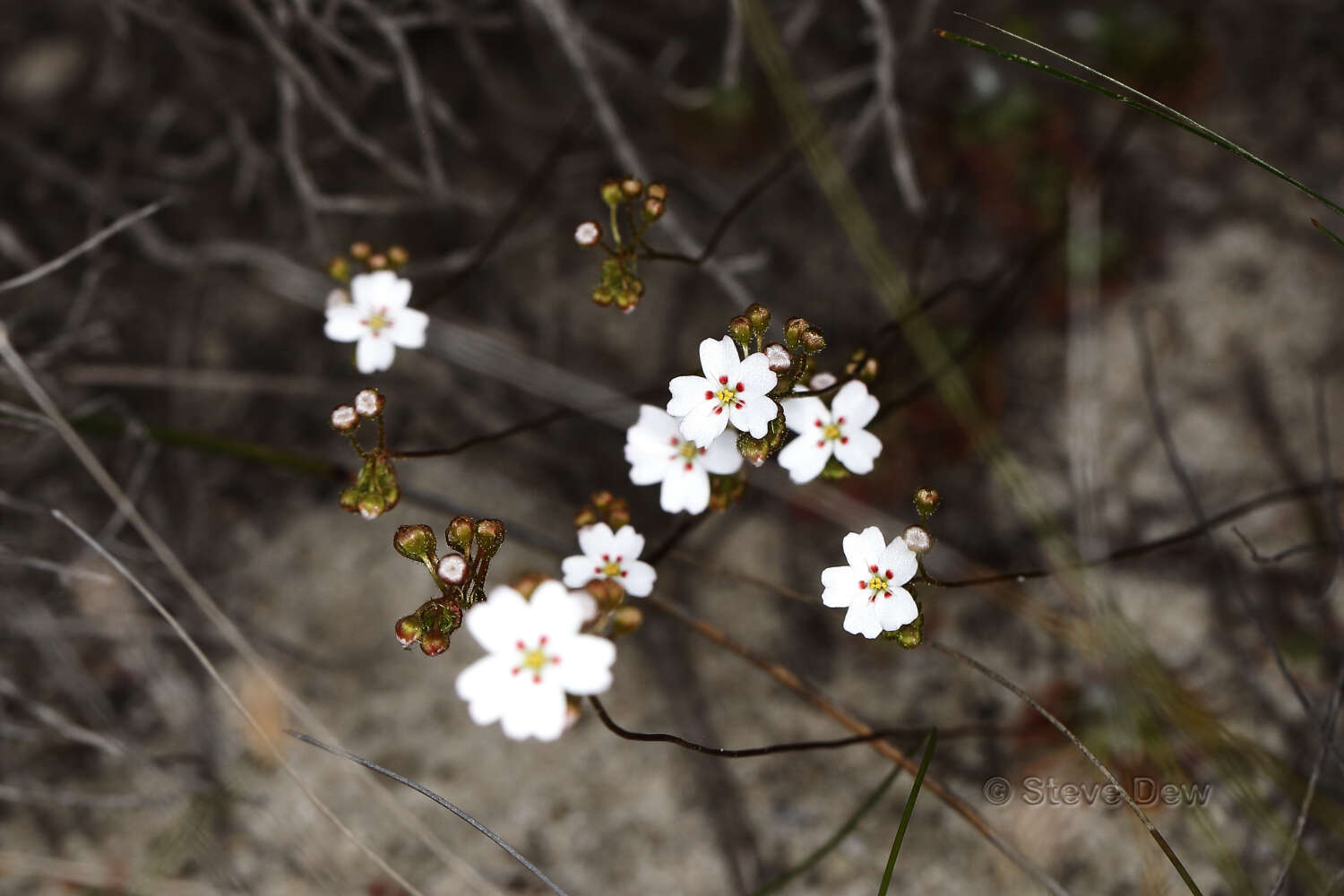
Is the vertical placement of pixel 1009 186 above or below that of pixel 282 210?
above

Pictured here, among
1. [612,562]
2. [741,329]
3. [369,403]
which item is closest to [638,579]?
[612,562]

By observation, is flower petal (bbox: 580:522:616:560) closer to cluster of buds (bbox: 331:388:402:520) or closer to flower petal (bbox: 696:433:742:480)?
flower petal (bbox: 696:433:742:480)

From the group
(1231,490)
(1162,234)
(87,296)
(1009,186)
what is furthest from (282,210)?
(1231,490)

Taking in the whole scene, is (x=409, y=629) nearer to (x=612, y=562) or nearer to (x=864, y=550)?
(x=612, y=562)

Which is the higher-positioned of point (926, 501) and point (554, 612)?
point (926, 501)

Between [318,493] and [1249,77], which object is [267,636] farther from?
[1249,77]

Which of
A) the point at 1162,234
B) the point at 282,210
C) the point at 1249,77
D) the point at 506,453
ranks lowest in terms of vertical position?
the point at 506,453
